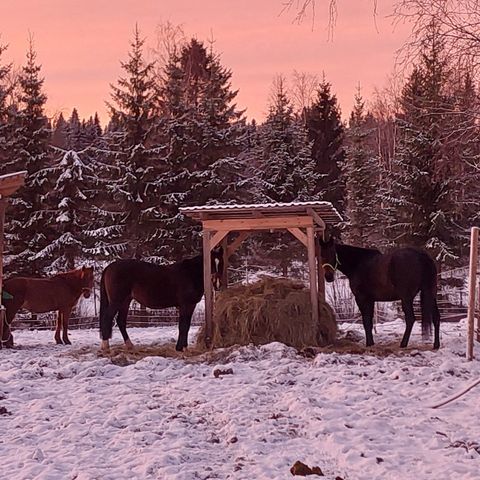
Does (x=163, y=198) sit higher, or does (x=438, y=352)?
(x=163, y=198)

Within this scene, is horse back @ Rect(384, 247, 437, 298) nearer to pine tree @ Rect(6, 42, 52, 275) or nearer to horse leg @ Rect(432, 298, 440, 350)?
horse leg @ Rect(432, 298, 440, 350)

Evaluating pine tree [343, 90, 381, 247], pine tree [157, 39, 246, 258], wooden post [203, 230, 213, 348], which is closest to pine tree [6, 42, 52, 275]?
pine tree [157, 39, 246, 258]

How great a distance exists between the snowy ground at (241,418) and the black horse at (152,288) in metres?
1.70

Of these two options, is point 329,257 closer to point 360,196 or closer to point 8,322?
point 8,322

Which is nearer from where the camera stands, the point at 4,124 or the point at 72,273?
the point at 72,273

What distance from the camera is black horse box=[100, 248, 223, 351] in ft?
32.5

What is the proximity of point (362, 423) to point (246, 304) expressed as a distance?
4.67m

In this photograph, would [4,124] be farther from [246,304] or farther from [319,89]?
[319,89]

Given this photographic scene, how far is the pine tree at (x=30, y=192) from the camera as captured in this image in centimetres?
1902

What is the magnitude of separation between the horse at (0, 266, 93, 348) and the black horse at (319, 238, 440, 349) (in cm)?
524

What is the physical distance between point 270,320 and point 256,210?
1877mm

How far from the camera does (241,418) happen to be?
535 cm

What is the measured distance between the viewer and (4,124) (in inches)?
811

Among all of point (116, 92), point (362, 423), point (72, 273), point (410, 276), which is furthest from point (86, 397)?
point (116, 92)
